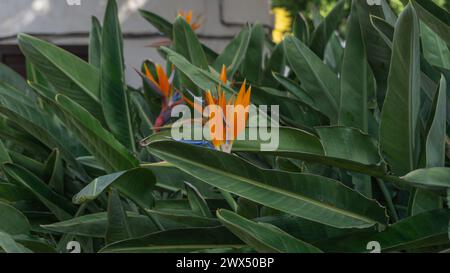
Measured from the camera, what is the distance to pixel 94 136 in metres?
0.89

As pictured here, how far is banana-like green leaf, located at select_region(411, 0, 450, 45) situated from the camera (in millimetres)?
863

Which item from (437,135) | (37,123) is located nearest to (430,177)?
(437,135)

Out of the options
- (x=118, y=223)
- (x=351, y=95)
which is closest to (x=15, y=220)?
(x=118, y=223)

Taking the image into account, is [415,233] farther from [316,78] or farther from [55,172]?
[55,172]

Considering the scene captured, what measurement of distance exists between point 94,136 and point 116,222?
110 mm

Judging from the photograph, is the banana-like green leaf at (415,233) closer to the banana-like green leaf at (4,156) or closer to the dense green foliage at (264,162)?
the dense green foliage at (264,162)

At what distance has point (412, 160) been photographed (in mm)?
823

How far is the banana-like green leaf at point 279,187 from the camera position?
768 millimetres

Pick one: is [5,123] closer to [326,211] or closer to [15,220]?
[15,220]

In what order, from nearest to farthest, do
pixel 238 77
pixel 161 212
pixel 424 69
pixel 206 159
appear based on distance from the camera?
pixel 206 159, pixel 161 212, pixel 424 69, pixel 238 77

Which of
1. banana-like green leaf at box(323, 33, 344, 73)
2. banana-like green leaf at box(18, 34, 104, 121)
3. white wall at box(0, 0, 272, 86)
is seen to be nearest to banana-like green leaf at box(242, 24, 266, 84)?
banana-like green leaf at box(323, 33, 344, 73)

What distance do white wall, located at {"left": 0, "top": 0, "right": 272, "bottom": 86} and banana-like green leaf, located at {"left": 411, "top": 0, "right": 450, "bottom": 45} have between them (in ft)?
7.41

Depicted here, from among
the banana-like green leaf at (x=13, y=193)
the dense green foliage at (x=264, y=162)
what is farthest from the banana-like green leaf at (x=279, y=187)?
the banana-like green leaf at (x=13, y=193)
